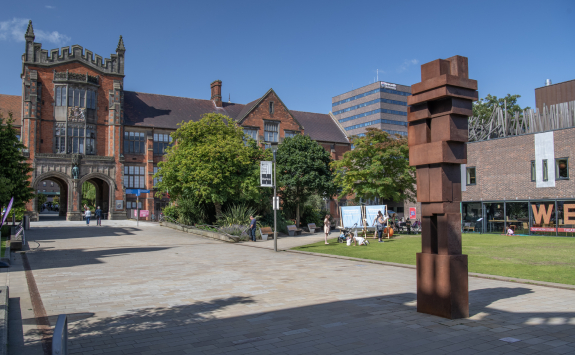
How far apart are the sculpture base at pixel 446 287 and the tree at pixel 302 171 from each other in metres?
27.0

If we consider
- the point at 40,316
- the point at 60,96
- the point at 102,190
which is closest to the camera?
the point at 40,316

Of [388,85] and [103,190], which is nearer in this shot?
[103,190]

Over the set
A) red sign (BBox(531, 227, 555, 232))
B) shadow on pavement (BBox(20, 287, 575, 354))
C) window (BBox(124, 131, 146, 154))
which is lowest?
red sign (BBox(531, 227, 555, 232))

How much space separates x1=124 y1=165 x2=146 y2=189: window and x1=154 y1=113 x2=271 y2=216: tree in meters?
22.1

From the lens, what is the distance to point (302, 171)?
35000 millimetres

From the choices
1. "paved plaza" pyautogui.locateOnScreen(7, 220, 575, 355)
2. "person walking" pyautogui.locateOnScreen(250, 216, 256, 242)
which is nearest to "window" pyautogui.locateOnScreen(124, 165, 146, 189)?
"person walking" pyautogui.locateOnScreen(250, 216, 256, 242)

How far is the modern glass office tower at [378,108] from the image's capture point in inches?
4296

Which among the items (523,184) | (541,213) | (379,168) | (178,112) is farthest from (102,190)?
(541,213)

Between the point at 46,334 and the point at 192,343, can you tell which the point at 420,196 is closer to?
the point at 192,343

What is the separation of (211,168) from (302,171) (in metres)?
9.86

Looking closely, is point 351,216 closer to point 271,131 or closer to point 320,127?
point 271,131

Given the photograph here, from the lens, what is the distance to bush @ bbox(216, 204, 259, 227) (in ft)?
90.7

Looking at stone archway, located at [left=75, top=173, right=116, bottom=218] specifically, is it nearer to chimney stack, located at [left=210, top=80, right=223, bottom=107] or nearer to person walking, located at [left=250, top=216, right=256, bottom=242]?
chimney stack, located at [left=210, top=80, right=223, bottom=107]

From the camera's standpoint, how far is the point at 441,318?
6.90 meters
